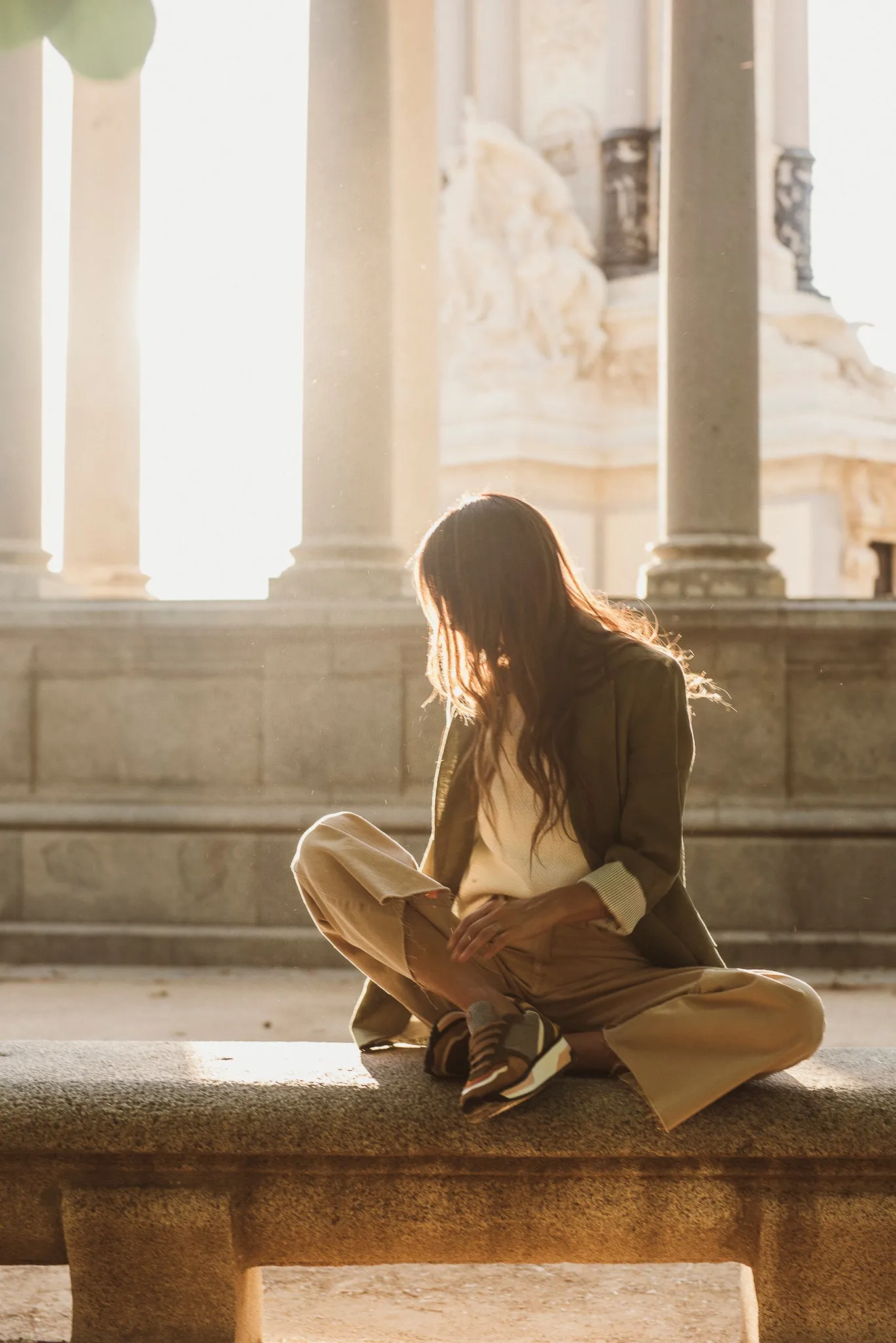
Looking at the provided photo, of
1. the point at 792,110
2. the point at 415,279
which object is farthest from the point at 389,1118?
the point at 792,110

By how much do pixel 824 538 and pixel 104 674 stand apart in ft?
40.2

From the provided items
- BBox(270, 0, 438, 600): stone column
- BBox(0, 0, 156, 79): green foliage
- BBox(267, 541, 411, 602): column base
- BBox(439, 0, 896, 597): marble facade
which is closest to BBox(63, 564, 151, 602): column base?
BBox(267, 541, 411, 602): column base

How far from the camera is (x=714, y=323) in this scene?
1269cm

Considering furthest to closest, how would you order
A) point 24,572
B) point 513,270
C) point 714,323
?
1. point 513,270
2. point 24,572
3. point 714,323

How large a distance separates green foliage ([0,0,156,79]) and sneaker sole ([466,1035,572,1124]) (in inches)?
113

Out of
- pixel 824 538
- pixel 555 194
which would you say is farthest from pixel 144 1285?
pixel 555 194

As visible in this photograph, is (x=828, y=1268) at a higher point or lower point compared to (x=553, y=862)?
lower

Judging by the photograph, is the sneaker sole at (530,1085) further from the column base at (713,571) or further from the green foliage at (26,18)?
the column base at (713,571)

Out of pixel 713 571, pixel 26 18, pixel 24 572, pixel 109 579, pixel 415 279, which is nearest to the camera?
pixel 26 18

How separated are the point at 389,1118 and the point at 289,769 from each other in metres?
8.37

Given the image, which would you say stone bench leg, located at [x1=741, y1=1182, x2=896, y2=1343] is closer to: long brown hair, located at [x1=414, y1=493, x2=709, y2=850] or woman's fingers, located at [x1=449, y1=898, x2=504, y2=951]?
woman's fingers, located at [x1=449, y1=898, x2=504, y2=951]

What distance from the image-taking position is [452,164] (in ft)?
83.4

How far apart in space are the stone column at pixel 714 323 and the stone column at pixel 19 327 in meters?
5.48

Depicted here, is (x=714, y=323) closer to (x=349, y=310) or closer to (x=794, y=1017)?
(x=349, y=310)
